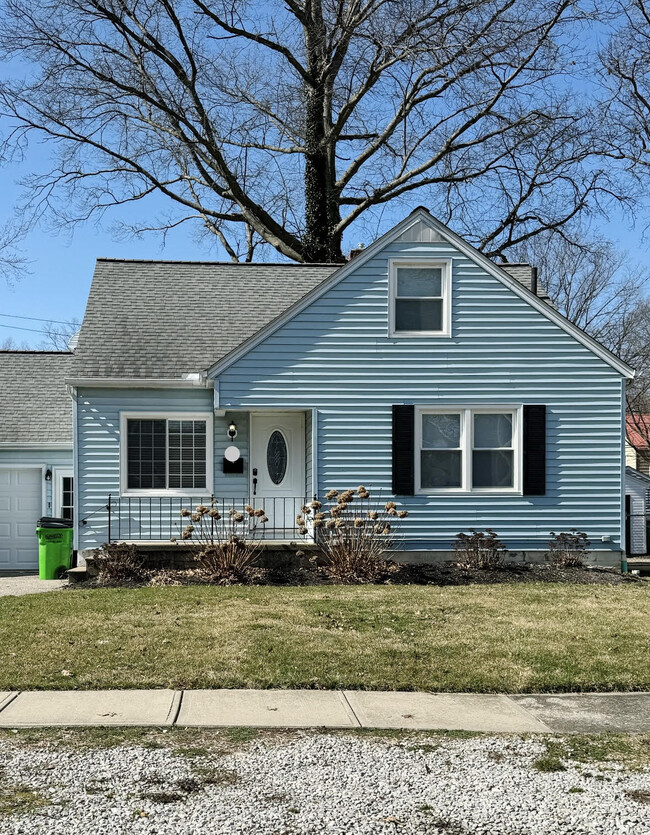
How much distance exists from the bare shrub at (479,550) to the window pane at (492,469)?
0.83 meters

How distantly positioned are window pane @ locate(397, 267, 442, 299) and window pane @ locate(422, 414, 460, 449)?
6.86 ft

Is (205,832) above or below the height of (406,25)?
below

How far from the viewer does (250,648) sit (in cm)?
862

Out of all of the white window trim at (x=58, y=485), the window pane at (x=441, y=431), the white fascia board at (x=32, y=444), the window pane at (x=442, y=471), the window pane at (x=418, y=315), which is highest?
the window pane at (x=418, y=315)

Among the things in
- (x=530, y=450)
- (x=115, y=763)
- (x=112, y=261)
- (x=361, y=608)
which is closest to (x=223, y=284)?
(x=112, y=261)

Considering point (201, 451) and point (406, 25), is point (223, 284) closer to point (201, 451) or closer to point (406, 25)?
point (201, 451)

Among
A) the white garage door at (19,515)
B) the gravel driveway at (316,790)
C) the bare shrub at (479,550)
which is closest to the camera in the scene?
the gravel driveway at (316,790)

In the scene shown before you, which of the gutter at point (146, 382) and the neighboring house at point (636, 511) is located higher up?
the gutter at point (146, 382)

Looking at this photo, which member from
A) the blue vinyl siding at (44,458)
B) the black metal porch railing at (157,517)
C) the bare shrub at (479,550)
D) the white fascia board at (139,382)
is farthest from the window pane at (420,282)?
the blue vinyl siding at (44,458)

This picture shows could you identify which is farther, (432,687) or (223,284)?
(223,284)

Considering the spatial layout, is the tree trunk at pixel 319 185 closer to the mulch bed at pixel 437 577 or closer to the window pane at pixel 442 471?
the window pane at pixel 442 471

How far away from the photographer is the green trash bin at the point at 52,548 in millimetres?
16422

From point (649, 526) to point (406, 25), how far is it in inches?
629

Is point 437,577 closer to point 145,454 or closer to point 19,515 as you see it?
point 145,454
